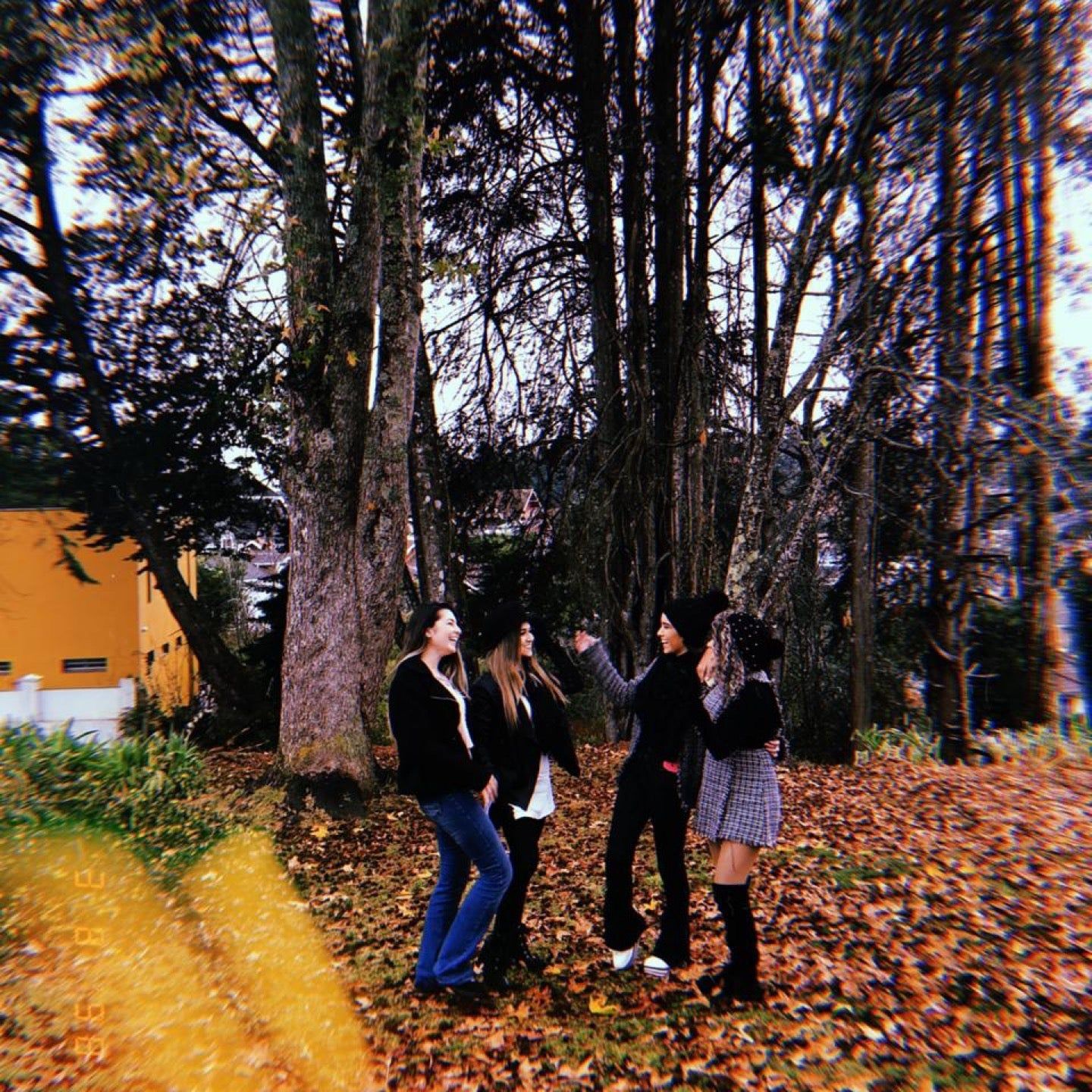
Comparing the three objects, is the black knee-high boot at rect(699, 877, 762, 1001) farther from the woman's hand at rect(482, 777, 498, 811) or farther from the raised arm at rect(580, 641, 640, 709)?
the woman's hand at rect(482, 777, 498, 811)

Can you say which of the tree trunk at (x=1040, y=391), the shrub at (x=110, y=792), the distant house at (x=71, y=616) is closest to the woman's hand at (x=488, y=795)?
the shrub at (x=110, y=792)

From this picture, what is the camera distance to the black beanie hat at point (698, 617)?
4.18 meters

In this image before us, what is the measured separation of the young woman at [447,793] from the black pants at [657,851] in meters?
0.60

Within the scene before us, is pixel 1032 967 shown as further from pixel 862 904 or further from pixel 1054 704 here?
pixel 1054 704

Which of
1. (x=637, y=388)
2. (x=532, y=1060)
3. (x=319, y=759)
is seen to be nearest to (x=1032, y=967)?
(x=532, y=1060)

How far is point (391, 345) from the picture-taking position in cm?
790

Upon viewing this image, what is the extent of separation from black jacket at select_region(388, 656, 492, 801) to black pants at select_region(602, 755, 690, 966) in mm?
782

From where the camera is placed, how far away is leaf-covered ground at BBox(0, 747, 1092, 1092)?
11.6 ft

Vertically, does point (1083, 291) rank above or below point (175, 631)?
above

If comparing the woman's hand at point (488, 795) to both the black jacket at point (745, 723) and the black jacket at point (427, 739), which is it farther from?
the black jacket at point (745, 723)

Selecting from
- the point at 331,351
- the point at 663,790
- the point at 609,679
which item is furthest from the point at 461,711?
the point at 331,351

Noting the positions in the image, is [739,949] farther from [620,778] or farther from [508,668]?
[508,668]

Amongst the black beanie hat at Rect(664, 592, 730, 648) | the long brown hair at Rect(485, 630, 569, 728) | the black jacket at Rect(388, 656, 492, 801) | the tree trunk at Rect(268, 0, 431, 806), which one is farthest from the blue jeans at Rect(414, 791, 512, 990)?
the tree trunk at Rect(268, 0, 431, 806)

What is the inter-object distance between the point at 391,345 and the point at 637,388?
3225mm
